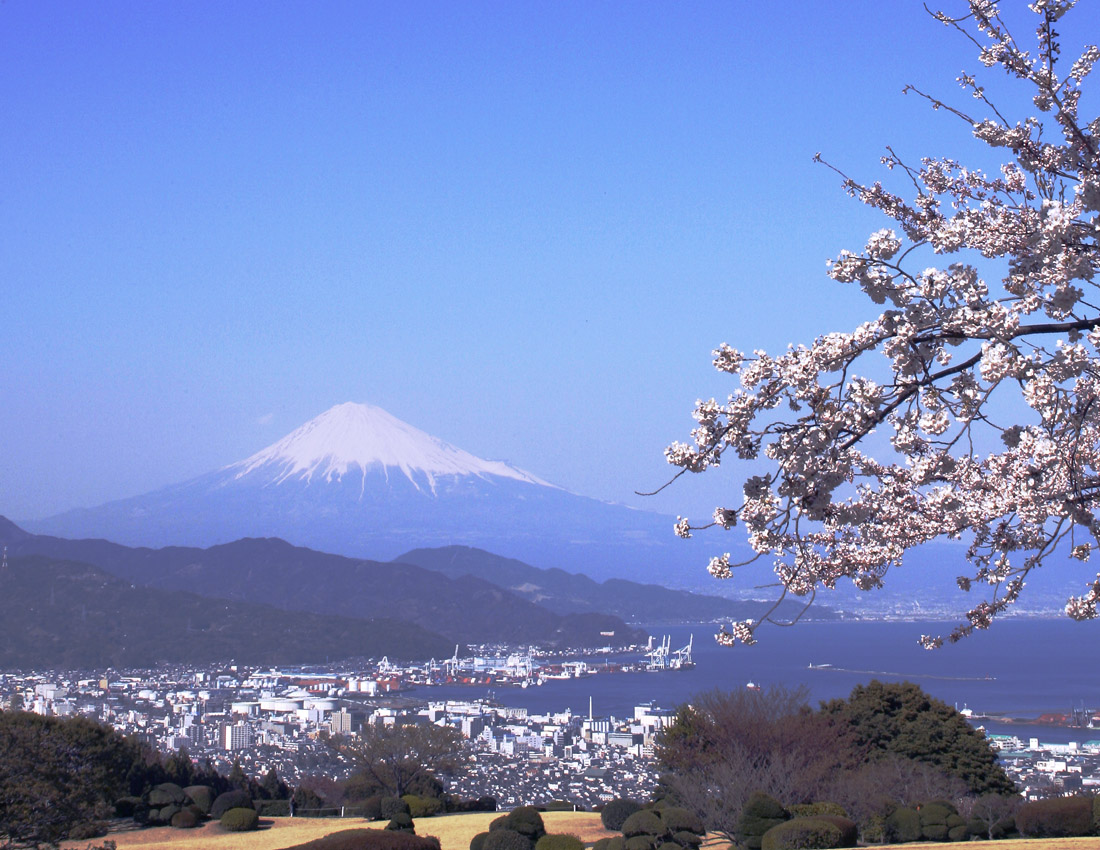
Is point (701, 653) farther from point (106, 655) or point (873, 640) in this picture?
point (106, 655)

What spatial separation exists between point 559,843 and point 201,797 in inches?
418

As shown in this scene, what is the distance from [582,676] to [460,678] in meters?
10.7

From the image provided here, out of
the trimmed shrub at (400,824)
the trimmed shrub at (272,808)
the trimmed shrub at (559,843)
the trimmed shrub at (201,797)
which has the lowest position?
the trimmed shrub at (272,808)

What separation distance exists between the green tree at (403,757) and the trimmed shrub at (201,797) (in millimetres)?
4272

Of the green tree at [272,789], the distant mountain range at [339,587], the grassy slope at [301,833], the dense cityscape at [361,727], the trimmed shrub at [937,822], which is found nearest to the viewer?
the trimmed shrub at [937,822]

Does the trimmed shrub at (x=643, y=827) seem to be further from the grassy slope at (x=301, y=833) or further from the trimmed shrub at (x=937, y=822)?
the trimmed shrub at (x=937, y=822)

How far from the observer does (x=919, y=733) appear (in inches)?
832

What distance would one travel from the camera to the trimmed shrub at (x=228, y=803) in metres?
20.7

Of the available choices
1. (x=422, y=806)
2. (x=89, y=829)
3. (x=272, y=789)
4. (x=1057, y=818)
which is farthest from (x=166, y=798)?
(x=1057, y=818)

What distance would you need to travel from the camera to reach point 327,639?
310 ft

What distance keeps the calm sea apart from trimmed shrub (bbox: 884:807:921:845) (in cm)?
2681

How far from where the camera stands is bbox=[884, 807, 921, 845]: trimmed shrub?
15.0 metres

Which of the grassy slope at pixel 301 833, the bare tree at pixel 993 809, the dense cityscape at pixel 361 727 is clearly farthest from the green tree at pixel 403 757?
the bare tree at pixel 993 809

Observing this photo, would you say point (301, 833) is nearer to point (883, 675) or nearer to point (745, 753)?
point (745, 753)
